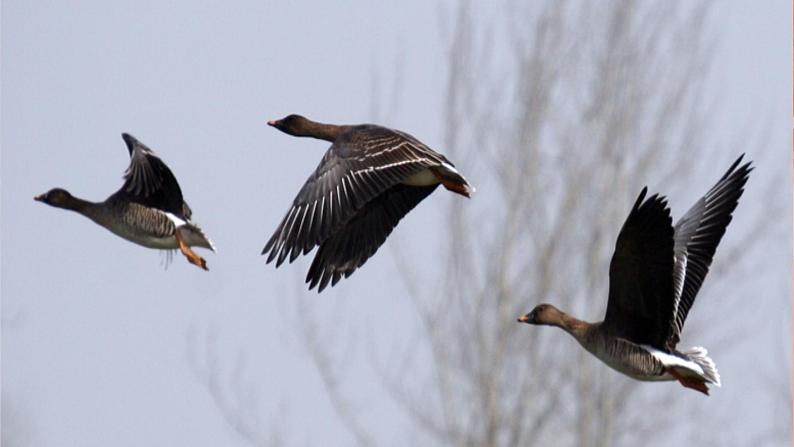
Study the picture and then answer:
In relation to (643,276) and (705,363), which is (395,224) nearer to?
(643,276)

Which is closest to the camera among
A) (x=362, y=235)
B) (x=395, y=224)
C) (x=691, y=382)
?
(x=691, y=382)

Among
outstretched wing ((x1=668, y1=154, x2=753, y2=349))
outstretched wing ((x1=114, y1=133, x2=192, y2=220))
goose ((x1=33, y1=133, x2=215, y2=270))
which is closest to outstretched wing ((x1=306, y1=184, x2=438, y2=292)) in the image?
goose ((x1=33, y1=133, x2=215, y2=270))

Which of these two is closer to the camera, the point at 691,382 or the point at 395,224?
the point at 691,382

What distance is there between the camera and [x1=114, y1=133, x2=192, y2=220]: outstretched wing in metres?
9.80

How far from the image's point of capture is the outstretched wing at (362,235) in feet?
32.4

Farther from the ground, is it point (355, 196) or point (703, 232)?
point (703, 232)

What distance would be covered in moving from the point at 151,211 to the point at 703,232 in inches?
131

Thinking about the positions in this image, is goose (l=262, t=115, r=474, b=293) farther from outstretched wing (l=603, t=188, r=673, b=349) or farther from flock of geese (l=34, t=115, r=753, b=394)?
outstretched wing (l=603, t=188, r=673, b=349)

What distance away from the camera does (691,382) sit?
948 cm

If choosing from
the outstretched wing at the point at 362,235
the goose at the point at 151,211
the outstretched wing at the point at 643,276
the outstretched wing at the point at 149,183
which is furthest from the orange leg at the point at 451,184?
the outstretched wing at the point at 149,183

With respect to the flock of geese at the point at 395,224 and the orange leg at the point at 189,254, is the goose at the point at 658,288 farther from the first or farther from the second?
the orange leg at the point at 189,254

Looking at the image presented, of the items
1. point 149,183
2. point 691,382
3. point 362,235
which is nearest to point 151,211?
point 149,183

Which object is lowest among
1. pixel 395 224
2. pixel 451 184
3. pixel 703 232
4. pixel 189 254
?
pixel 189 254

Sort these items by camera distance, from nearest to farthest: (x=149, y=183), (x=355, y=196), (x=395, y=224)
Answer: (x=355, y=196) → (x=149, y=183) → (x=395, y=224)
